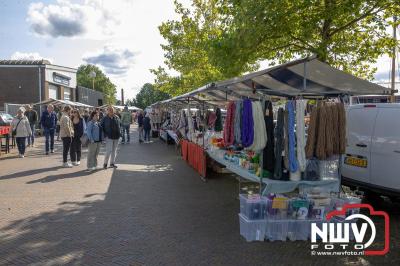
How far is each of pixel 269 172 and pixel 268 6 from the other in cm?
621

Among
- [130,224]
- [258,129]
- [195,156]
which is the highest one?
[258,129]

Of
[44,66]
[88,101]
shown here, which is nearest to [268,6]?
[44,66]

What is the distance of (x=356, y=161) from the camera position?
7.53 metres

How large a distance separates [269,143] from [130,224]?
2.61 metres

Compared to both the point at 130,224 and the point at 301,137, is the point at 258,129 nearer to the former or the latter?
the point at 301,137

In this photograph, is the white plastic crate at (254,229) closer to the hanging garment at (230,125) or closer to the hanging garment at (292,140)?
the hanging garment at (292,140)

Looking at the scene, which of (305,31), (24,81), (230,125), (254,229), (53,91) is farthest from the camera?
(53,91)

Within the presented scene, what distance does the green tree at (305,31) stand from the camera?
37.0 ft

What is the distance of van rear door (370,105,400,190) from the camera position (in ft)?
21.8

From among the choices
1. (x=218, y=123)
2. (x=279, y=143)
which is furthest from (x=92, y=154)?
(x=279, y=143)

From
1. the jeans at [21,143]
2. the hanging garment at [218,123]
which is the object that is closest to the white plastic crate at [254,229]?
the hanging garment at [218,123]

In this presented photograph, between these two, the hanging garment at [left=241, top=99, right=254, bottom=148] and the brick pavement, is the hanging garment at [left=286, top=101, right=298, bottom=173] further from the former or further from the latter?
the brick pavement

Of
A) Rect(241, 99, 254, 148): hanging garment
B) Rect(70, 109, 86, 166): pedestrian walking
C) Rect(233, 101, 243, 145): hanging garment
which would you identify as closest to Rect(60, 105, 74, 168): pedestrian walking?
Rect(70, 109, 86, 166): pedestrian walking

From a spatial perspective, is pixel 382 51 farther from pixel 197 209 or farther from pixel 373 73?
pixel 197 209
